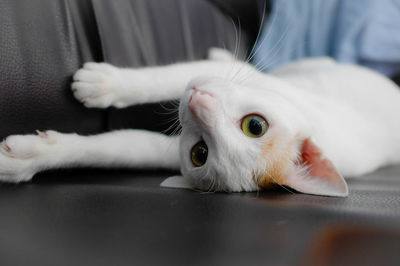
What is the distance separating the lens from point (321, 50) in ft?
8.23

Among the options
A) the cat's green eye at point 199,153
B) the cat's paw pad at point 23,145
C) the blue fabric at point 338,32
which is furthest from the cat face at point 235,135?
the blue fabric at point 338,32

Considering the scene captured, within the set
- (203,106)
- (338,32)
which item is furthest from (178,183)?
(338,32)

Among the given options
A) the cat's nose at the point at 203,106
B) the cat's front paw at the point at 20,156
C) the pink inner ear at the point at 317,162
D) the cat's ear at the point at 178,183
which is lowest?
the cat's ear at the point at 178,183

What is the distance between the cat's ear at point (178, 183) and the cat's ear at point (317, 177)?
24cm

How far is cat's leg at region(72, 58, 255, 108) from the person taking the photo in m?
1.07

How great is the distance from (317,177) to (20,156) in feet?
2.30

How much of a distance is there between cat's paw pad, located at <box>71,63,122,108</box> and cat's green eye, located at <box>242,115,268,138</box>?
0.37 metres

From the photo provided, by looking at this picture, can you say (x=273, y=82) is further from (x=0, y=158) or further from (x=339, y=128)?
(x=0, y=158)

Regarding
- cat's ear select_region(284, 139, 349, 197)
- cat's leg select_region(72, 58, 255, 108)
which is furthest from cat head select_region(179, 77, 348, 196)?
cat's leg select_region(72, 58, 255, 108)

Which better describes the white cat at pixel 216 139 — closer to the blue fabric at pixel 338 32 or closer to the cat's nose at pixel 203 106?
the cat's nose at pixel 203 106

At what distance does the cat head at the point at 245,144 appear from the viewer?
37.4 inches

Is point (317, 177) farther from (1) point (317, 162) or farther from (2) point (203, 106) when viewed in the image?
(2) point (203, 106)

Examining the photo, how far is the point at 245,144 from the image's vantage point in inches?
38.3

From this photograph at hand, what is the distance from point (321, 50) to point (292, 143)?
5.42 ft
